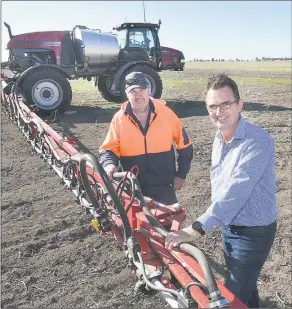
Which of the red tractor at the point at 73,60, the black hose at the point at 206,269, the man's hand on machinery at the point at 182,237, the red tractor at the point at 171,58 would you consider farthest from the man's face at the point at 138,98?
the red tractor at the point at 171,58

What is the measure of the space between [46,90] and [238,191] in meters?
8.37

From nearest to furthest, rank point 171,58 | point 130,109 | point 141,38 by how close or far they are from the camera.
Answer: point 130,109
point 141,38
point 171,58

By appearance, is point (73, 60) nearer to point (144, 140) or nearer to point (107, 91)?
point (107, 91)

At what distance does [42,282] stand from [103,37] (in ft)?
29.2

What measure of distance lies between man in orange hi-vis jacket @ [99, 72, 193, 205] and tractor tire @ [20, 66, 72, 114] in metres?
6.65

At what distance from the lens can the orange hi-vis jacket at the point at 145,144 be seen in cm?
356

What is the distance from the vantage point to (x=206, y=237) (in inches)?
175

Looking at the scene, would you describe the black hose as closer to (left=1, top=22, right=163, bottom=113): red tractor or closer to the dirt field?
the dirt field

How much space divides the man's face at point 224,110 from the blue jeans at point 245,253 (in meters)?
0.64

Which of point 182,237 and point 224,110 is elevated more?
point 224,110

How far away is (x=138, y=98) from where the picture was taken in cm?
350

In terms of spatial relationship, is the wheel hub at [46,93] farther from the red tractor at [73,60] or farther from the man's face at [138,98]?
the man's face at [138,98]

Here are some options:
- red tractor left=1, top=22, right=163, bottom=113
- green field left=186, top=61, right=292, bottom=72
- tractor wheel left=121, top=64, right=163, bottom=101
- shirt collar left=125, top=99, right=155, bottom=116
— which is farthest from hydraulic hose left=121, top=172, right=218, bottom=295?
green field left=186, top=61, right=292, bottom=72

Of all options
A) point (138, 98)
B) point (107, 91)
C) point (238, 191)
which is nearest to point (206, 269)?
point (238, 191)
